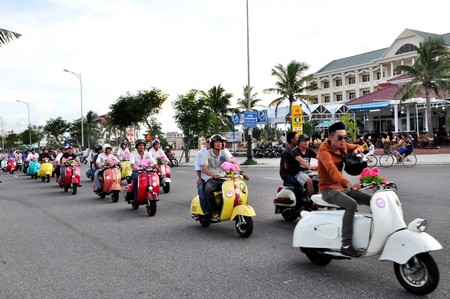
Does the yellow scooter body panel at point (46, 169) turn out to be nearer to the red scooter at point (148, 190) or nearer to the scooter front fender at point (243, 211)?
the red scooter at point (148, 190)

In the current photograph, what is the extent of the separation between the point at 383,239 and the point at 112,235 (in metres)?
4.89

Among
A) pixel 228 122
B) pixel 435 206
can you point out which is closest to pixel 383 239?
pixel 435 206

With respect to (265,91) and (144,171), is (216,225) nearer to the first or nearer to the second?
(144,171)

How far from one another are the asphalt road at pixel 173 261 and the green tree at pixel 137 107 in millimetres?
35646

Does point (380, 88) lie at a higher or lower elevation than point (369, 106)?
higher

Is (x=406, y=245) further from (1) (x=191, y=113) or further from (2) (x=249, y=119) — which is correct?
(1) (x=191, y=113)

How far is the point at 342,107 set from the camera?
40156 millimetres

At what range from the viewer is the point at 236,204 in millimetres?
7410

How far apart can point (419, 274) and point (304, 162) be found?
12.8 ft

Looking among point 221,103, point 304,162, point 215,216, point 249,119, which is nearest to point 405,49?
point 221,103

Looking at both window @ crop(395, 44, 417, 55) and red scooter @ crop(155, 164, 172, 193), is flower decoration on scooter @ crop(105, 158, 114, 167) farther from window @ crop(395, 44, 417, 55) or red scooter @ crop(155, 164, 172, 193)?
window @ crop(395, 44, 417, 55)

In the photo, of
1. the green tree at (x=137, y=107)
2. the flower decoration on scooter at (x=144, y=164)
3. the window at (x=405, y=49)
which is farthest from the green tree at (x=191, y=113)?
the window at (x=405, y=49)

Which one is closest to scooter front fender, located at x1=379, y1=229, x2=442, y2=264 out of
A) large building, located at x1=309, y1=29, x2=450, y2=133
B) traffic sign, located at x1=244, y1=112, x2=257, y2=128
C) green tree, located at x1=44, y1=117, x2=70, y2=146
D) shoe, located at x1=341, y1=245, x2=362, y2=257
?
shoe, located at x1=341, y1=245, x2=362, y2=257

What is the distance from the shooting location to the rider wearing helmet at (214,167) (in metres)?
7.78
